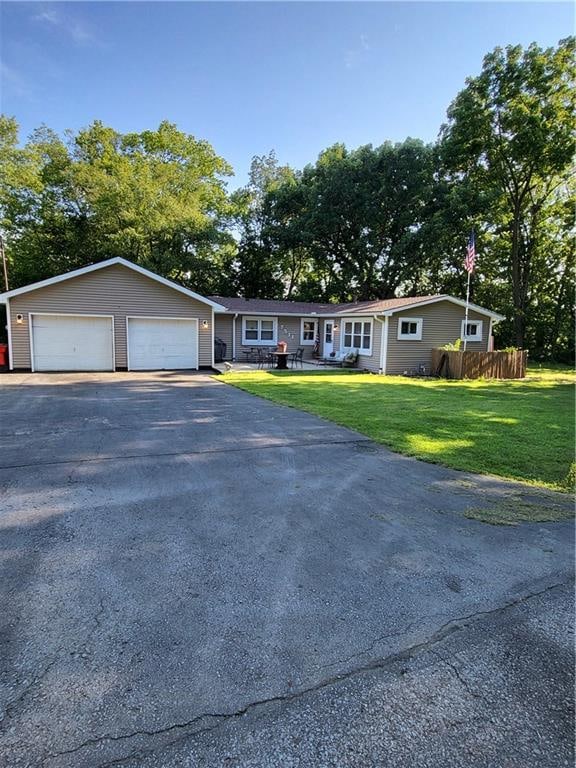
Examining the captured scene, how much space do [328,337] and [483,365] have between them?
833 cm

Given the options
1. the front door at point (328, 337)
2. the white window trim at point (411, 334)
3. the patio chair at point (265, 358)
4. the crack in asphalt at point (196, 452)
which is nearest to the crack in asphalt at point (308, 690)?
the crack in asphalt at point (196, 452)

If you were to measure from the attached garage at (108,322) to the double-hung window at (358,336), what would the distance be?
6455 mm

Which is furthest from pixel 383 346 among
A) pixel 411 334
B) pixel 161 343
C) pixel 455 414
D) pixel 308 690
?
pixel 308 690

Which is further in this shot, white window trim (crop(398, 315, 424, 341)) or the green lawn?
white window trim (crop(398, 315, 424, 341))

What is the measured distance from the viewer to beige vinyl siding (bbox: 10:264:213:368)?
15.3 metres

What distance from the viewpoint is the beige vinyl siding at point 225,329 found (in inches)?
832

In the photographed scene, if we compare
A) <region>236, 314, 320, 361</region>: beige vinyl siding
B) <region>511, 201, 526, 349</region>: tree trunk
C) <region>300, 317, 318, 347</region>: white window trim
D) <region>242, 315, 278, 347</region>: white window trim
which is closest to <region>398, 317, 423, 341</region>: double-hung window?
<region>236, 314, 320, 361</region>: beige vinyl siding

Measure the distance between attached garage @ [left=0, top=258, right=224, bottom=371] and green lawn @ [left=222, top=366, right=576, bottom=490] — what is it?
10.9 ft

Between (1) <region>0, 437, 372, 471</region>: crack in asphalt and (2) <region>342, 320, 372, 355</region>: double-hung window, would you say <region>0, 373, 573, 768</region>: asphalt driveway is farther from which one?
(2) <region>342, 320, 372, 355</region>: double-hung window

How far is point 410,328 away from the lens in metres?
17.7

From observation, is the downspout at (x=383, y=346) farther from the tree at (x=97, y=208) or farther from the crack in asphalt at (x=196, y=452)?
the tree at (x=97, y=208)

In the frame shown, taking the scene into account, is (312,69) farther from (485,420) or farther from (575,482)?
(575,482)

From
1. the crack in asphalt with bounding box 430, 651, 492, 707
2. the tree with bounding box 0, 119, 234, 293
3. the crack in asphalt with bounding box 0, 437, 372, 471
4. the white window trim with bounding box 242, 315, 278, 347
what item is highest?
the tree with bounding box 0, 119, 234, 293

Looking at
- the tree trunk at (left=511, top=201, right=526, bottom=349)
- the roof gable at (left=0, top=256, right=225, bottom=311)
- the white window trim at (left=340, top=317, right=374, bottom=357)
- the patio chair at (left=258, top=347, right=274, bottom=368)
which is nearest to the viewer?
the roof gable at (left=0, top=256, right=225, bottom=311)
